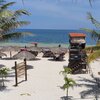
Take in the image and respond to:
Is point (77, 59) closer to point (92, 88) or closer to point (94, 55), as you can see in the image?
point (92, 88)

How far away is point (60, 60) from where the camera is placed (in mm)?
31531

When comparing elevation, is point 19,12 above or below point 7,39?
above

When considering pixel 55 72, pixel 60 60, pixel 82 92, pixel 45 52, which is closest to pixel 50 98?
pixel 82 92

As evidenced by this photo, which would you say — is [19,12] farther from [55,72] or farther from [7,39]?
[55,72]

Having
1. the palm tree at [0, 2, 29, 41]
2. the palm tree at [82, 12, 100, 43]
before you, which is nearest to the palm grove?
the palm tree at [0, 2, 29, 41]

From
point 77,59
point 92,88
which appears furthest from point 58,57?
point 92,88

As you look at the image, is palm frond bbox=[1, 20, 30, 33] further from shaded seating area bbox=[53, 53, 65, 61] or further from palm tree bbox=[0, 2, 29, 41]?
shaded seating area bbox=[53, 53, 65, 61]

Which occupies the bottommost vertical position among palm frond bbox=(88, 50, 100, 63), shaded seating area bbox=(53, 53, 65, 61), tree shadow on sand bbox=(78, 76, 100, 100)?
tree shadow on sand bbox=(78, 76, 100, 100)

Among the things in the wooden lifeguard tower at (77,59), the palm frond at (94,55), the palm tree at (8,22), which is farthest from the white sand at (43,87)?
the palm tree at (8,22)

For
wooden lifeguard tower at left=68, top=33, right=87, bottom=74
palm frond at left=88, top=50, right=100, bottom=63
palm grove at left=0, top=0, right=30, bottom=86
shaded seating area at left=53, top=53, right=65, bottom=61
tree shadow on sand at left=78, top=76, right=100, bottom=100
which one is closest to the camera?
palm frond at left=88, top=50, right=100, bottom=63

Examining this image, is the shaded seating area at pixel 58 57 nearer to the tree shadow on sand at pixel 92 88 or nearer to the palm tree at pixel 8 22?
the tree shadow on sand at pixel 92 88

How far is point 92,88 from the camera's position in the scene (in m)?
18.7

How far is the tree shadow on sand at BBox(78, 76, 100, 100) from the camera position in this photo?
56.7ft

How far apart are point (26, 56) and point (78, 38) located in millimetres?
6148
